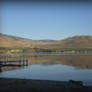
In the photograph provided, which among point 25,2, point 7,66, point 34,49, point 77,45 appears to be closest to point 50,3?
point 25,2

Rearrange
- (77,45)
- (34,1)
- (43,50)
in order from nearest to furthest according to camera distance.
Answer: (34,1), (43,50), (77,45)

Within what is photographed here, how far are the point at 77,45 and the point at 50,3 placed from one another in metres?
33.3

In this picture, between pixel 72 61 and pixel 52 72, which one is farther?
pixel 72 61

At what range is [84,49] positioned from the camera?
3203 cm

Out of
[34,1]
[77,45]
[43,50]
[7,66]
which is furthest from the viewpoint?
[77,45]

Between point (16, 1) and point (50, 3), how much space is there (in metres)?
0.48

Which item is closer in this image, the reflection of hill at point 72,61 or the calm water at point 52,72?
the calm water at point 52,72

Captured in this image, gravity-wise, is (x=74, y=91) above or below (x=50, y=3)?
below

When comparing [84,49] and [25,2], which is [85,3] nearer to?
[25,2]

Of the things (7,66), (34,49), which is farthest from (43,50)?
(7,66)

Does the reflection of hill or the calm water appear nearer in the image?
the calm water

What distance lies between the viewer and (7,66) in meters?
7.03

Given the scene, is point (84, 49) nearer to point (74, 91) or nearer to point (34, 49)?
point (34, 49)

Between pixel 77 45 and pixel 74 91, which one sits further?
pixel 77 45
